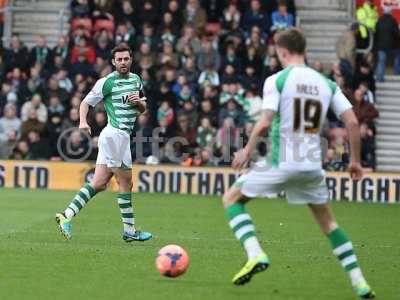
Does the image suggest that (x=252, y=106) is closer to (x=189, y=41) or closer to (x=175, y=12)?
(x=189, y=41)

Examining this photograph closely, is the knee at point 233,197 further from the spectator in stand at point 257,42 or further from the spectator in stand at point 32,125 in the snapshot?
the spectator in stand at point 257,42

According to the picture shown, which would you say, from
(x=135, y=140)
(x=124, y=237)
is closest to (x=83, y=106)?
(x=124, y=237)

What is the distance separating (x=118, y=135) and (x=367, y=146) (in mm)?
11119

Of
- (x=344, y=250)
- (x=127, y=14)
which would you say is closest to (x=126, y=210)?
(x=344, y=250)

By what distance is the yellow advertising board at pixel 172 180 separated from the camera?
22.7 meters

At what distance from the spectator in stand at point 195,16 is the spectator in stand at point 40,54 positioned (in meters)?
3.14

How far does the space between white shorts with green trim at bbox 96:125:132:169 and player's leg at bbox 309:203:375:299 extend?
14.0 feet

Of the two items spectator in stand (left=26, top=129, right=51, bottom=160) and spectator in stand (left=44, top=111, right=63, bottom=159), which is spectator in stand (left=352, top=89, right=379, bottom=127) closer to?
spectator in stand (left=44, top=111, right=63, bottom=159)

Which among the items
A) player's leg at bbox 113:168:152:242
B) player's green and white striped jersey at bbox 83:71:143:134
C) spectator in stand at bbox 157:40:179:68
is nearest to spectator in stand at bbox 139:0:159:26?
spectator in stand at bbox 157:40:179:68

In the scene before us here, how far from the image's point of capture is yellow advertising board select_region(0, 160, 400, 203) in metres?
22.7

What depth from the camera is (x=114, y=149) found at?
44.8 ft

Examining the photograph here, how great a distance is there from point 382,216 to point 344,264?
31.3ft

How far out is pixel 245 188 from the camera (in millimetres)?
9805

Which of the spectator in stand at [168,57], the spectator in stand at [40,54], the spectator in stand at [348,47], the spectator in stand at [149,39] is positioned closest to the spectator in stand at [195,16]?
the spectator in stand at [149,39]
